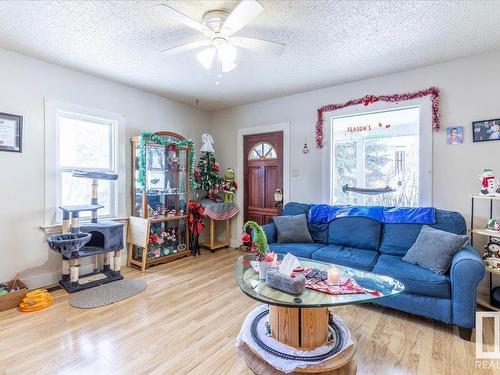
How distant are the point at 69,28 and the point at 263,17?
1.68m

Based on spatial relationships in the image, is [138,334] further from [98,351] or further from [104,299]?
[104,299]

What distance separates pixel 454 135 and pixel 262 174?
8.49 ft

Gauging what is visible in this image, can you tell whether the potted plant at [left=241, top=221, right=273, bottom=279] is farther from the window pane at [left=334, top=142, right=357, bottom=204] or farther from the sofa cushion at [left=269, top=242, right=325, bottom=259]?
the window pane at [left=334, top=142, right=357, bottom=204]

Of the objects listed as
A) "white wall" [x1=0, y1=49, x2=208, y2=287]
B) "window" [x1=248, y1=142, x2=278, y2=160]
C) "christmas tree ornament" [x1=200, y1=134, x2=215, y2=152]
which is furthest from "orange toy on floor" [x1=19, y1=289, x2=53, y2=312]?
"window" [x1=248, y1=142, x2=278, y2=160]

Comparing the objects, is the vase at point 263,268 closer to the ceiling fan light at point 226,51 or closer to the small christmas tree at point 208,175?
the ceiling fan light at point 226,51

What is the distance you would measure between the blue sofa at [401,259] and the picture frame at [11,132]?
2926 millimetres

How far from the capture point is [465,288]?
6.59 ft

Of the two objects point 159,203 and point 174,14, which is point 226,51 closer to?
point 174,14

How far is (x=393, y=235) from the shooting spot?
2.89 metres

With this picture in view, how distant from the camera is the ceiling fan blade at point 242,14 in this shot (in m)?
1.64

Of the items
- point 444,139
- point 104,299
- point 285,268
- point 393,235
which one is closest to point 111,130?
point 104,299

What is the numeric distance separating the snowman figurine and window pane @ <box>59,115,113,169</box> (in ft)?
14.3

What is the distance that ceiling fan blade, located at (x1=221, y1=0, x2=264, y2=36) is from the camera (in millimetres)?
1641
